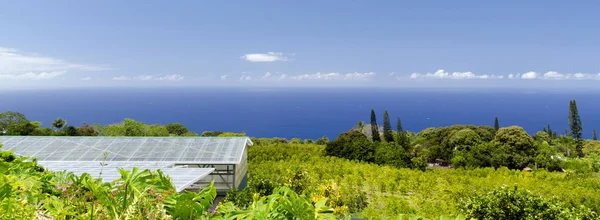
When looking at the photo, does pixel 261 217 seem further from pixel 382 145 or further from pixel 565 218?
pixel 382 145

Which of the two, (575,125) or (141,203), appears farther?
(575,125)

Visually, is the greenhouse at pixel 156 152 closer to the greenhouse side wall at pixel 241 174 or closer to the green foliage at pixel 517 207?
the greenhouse side wall at pixel 241 174

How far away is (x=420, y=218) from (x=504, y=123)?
6921 inches

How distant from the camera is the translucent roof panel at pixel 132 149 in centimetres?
1048

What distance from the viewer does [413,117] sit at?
16850 centimetres

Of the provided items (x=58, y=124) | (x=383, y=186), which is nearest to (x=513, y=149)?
(x=383, y=186)

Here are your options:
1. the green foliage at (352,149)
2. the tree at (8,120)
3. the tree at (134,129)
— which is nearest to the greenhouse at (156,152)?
the green foliage at (352,149)

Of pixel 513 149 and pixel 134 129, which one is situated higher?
pixel 134 129

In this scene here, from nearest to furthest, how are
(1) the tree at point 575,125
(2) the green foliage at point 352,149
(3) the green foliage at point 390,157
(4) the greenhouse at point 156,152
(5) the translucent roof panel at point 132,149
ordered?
(4) the greenhouse at point 156,152 → (5) the translucent roof panel at point 132,149 → (3) the green foliage at point 390,157 → (2) the green foliage at point 352,149 → (1) the tree at point 575,125

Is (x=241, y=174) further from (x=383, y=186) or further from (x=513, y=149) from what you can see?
(x=513, y=149)

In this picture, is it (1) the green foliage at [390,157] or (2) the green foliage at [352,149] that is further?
(2) the green foliage at [352,149]

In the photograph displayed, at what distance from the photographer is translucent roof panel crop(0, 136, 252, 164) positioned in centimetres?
1048

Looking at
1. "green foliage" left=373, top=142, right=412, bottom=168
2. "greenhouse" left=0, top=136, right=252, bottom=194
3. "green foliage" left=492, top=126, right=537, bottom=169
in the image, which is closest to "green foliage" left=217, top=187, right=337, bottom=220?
"greenhouse" left=0, top=136, right=252, bottom=194

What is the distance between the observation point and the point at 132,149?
36.9 ft
